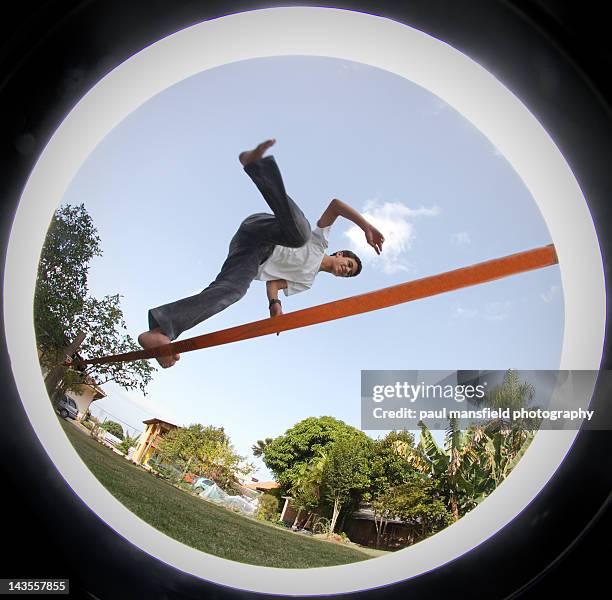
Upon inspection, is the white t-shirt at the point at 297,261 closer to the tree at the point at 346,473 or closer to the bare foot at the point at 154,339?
the bare foot at the point at 154,339

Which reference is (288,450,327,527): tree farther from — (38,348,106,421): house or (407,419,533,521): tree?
(38,348,106,421): house

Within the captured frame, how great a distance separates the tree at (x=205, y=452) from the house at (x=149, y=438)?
0.11 meters

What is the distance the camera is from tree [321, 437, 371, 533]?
9.07 metres

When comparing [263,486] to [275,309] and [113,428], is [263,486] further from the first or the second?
[275,309]

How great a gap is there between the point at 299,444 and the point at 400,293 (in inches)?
329

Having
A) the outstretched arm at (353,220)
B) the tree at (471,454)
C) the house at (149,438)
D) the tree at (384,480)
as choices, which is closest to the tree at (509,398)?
the tree at (471,454)

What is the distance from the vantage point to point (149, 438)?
583 centimetres

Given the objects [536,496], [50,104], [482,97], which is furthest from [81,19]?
[536,496]

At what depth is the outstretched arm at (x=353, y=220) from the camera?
204 centimetres

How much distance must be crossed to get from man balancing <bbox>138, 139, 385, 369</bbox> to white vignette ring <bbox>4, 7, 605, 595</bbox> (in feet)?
2.14

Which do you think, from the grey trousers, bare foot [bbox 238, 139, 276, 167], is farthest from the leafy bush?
bare foot [bbox 238, 139, 276, 167]

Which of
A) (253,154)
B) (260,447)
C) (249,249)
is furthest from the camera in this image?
(260,447)

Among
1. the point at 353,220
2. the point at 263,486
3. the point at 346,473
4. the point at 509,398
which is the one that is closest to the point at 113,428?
the point at 353,220

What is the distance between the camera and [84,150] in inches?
41.8
